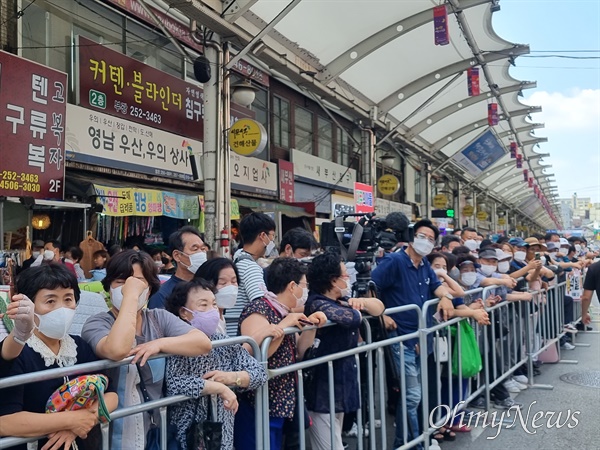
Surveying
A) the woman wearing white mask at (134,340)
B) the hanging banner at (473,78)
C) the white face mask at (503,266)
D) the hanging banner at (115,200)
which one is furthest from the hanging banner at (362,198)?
the woman wearing white mask at (134,340)

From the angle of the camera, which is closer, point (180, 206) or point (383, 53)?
point (180, 206)

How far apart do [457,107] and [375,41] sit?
20.0 feet

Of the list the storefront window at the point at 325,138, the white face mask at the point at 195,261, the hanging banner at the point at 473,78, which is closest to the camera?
the white face mask at the point at 195,261

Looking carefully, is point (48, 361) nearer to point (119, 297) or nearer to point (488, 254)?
point (119, 297)

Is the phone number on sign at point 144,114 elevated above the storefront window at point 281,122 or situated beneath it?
situated beneath

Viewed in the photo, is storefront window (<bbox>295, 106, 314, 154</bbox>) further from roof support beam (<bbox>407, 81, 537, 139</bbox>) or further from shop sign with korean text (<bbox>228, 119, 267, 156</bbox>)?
shop sign with korean text (<bbox>228, 119, 267, 156</bbox>)

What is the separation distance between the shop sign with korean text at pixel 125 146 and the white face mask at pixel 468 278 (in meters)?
5.01

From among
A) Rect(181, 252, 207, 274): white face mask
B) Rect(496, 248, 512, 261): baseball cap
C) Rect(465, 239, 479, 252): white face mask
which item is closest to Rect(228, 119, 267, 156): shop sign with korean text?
Rect(465, 239, 479, 252): white face mask

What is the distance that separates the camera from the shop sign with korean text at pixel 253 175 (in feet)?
40.2

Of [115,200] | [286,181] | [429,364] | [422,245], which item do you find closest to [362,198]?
[286,181]

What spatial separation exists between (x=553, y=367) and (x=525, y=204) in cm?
4231

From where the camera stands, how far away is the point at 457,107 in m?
16.6

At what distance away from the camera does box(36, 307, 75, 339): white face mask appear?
2256 millimetres

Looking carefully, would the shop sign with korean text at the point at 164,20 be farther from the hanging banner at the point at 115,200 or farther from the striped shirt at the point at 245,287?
the striped shirt at the point at 245,287
